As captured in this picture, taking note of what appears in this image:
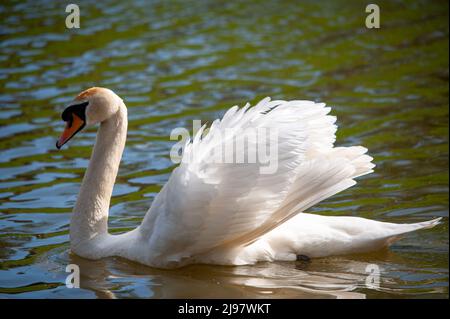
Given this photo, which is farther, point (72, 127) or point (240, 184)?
point (72, 127)

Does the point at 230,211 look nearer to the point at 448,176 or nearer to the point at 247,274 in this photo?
the point at 247,274

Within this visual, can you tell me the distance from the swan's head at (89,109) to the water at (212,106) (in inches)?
42.2

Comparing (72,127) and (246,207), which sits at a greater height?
(72,127)

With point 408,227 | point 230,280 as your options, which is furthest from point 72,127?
point 408,227

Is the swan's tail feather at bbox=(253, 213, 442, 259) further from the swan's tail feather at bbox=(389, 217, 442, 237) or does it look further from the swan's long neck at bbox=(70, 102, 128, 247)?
the swan's long neck at bbox=(70, 102, 128, 247)

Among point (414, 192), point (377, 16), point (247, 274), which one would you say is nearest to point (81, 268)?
point (247, 274)

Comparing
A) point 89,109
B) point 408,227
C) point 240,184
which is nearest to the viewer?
point 240,184

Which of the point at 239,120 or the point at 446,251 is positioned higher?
the point at 239,120

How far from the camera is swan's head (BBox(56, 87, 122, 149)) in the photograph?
7113 millimetres

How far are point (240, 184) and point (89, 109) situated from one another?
63.0 inches

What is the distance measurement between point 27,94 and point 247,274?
282 inches

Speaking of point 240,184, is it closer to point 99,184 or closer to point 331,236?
point 331,236

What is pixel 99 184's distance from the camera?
7215mm
